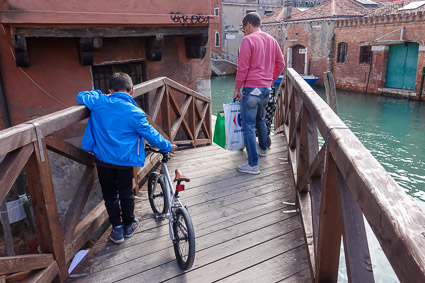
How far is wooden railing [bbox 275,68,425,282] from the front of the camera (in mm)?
922

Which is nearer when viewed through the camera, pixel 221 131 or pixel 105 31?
pixel 221 131

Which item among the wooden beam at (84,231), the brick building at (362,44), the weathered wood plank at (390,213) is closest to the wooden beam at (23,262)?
the wooden beam at (84,231)

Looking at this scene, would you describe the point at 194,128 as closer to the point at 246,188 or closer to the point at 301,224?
the point at 246,188

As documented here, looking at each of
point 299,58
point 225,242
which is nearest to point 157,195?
point 225,242

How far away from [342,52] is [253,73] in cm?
2070

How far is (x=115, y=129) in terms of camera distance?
241cm

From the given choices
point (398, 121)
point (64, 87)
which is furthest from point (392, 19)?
point (64, 87)

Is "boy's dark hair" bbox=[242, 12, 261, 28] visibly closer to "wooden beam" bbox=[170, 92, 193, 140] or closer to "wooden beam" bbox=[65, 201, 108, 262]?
"wooden beam" bbox=[170, 92, 193, 140]

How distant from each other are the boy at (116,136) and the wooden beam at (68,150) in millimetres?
74

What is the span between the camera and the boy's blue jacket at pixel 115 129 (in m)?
2.41

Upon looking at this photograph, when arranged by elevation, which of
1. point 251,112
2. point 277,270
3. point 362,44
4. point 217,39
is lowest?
point 277,270

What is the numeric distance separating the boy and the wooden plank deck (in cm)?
37

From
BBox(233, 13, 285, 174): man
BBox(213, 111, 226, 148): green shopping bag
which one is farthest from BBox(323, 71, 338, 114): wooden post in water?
BBox(213, 111, 226, 148): green shopping bag

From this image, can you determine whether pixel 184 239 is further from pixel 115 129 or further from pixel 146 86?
pixel 146 86
